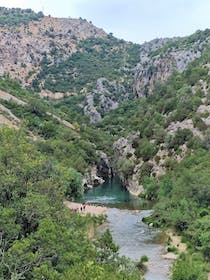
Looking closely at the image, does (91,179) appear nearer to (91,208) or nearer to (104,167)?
(104,167)

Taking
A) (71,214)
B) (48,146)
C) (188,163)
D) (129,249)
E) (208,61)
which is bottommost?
(129,249)

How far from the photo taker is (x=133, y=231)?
5909 centimetres

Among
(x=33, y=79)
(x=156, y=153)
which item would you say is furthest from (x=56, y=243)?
(x=33, y=79)

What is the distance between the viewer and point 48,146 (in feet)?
332

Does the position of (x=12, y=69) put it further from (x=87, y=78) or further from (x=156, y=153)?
(x=156, y=153)

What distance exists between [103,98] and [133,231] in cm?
12175

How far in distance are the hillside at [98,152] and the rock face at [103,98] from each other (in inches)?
14.2

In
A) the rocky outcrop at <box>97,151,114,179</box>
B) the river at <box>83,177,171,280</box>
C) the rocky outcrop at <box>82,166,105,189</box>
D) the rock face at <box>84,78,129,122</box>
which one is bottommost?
the river at <box>83,177,171,280</box>

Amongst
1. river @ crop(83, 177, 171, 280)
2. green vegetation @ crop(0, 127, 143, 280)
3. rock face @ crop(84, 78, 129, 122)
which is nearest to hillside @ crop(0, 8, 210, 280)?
green vegetation @ crop(0, 127, 143, 280)

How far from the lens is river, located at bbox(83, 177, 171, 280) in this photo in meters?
45.0

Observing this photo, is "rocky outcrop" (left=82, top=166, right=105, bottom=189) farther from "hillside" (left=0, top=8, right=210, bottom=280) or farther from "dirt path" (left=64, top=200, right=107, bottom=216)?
"dirt path" (left=64, top=200, right=107, bottom=216)

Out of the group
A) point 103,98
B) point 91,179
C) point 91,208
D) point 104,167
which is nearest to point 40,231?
point 91,208

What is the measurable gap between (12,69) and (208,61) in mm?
91449

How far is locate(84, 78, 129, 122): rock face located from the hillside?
36 cm
